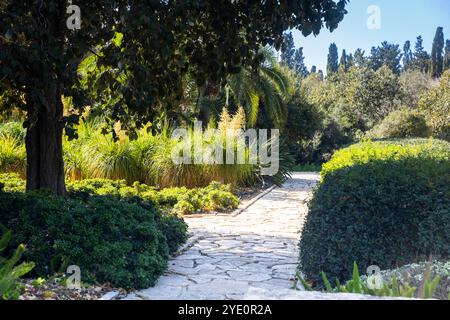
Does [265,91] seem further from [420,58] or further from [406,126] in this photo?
[420,58]

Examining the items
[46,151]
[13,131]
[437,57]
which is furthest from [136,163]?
[437,57]

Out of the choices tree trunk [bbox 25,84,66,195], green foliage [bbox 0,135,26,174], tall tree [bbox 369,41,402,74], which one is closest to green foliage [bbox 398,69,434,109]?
tall tree [bbox 369,41,402,74]

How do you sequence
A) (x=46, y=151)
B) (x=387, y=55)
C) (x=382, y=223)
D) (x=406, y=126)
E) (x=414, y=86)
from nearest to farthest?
(x=382, y=223), (x=46, y=151), (x=406, y=126), (x=414, y=86), (x=387, y=55)

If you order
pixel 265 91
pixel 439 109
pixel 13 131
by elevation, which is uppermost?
pixel 265 91

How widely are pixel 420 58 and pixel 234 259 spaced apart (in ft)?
209

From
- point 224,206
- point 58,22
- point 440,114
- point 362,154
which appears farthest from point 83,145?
point 440,114

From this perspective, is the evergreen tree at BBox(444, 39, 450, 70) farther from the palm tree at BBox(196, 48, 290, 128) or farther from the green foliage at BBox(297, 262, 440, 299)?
the green foliage at BBox(297, 262, 440, 299)

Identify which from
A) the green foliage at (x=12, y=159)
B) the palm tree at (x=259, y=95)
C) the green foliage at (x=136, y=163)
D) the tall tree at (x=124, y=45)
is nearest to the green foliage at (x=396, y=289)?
the tall tree at (x=124, y=45)

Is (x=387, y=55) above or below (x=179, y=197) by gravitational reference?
above

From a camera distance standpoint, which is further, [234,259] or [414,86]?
[414,86]

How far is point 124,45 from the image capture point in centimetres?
614

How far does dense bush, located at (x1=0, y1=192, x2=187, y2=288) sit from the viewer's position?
16.5 ft

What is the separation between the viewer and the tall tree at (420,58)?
6119 cm

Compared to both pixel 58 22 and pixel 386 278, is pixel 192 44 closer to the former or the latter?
pixel 58 22
